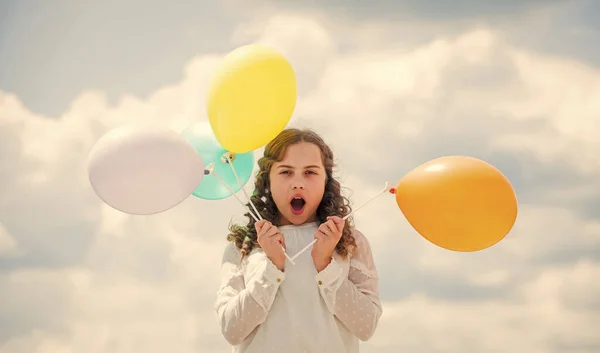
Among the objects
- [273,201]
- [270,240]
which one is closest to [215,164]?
[273,201]

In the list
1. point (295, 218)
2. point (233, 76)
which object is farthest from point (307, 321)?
point (233, 76)

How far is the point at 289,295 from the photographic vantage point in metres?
3.62

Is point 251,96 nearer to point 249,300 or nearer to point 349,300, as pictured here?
point 249,300

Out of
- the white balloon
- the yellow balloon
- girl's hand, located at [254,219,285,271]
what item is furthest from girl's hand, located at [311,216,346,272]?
the white balloon

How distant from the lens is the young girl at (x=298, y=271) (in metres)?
3.58

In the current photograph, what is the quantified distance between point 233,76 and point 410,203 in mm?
1063

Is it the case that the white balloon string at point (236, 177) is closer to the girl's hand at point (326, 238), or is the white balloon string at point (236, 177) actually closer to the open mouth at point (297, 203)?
the open mouth at point (297, 203)

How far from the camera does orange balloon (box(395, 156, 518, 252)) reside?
11.8ft

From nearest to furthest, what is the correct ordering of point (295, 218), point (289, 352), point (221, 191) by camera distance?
point (289, 352), point (295, 218), point (221, 191)

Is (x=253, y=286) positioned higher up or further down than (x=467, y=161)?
further down

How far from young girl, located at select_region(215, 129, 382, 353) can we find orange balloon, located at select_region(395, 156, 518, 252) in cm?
41

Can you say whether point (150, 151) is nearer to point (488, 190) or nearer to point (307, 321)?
point (307, 321)

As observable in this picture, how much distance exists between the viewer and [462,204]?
11.8 ft

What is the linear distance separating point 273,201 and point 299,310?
0.66 m
